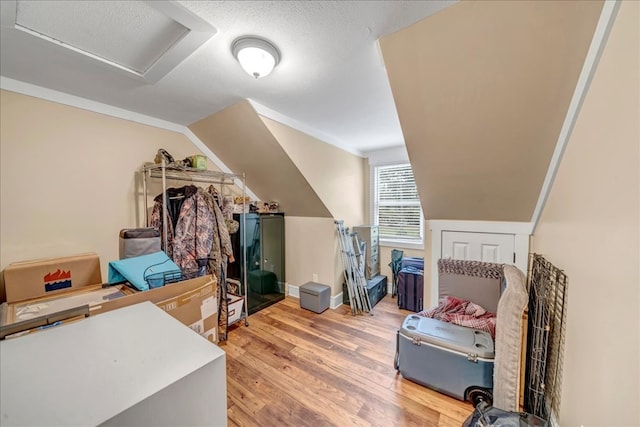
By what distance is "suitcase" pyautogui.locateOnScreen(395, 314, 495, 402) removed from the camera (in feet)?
4.97

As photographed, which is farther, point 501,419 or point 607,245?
point 501,419

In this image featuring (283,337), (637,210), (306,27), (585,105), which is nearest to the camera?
(637,210)

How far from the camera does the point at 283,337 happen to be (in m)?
2.37

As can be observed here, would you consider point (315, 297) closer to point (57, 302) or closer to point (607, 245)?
point (57, 302)

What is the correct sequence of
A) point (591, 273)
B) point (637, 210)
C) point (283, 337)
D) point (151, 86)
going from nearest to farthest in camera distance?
point (637, 210)
point (591, 273)
point (151, 86)
point (283, 337)

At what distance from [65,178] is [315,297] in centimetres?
259

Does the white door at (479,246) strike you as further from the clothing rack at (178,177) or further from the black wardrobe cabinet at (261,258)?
the clothing rack at (178,177)

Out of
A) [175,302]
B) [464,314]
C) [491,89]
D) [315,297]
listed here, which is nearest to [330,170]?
[315,297]

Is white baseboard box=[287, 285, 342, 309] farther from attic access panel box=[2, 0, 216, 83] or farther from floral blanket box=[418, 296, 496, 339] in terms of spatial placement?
attic access panel box=[2, 0, 216, 83]

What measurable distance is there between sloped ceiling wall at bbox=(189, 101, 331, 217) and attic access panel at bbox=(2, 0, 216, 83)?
0.76 meters

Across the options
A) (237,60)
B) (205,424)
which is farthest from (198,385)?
(237,60)

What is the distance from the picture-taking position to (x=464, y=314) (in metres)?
1.99

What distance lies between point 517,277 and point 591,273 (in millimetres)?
622

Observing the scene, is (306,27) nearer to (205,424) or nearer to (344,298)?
(205,424)
